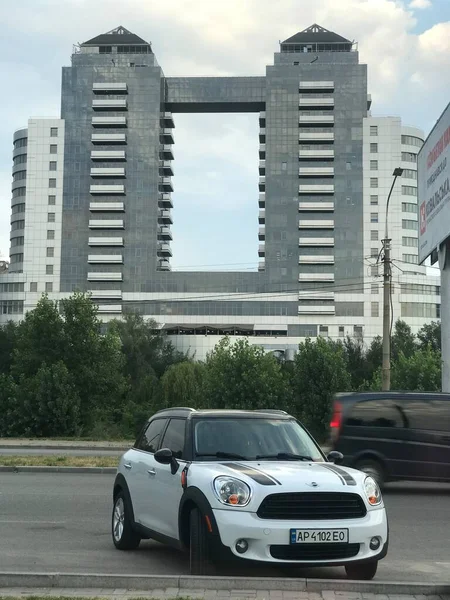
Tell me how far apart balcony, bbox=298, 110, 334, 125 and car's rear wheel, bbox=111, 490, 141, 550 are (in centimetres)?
13103

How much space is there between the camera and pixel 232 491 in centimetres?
734

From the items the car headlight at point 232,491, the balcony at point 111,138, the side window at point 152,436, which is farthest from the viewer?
the balcony at point 111,138

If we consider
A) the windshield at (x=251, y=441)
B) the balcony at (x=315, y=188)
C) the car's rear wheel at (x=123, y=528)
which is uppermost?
the balcony at (x=315, y=188)

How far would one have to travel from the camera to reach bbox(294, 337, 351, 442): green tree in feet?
122

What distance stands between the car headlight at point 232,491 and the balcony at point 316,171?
129710 mm

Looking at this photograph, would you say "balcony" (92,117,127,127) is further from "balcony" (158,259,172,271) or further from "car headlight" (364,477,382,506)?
"car headlight" (364,477,382,506)

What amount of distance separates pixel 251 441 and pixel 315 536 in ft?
4.89

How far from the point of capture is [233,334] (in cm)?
13162

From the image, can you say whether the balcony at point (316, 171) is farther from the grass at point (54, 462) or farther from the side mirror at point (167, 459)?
the side mirror at point (167, 459)

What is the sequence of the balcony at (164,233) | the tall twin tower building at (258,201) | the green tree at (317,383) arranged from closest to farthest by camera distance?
the green tree at (317,383), the tall twin tower building at (258,201), the balcony at (164,233)

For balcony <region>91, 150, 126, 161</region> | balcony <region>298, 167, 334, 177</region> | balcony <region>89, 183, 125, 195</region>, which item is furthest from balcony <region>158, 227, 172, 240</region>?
balcony <region>298, 167, 334, 177</region>

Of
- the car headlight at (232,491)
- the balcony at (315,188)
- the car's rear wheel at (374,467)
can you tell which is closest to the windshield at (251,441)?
the car headlight at (232,491)

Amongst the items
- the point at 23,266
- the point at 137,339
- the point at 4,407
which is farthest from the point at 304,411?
the point at 23,266

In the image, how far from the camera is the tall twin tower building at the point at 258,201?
132125 mm
